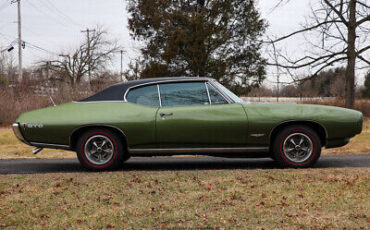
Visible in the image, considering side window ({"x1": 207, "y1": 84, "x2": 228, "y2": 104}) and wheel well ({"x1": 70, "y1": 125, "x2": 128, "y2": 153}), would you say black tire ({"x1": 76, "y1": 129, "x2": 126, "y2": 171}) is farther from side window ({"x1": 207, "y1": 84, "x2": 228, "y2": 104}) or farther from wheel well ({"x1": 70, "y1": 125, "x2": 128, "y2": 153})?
side window ({"x1": 207, "y1": 84, "x2": 228, "y2": 104})

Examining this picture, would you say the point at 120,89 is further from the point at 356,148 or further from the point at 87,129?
the point at 356,148

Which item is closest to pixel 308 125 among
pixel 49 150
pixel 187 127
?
pixel 187 127

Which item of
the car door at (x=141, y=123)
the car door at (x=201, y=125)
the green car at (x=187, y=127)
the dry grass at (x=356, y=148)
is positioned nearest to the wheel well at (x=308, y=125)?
the green car at (x=187, y=127)

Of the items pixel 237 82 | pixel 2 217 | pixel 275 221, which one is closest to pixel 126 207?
pixel 2 217

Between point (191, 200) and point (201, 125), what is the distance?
6.63 ft

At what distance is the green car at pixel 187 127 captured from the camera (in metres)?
6.12

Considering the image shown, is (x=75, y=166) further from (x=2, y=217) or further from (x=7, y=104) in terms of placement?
(x=7, y=104)

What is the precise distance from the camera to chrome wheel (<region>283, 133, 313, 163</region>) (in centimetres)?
615

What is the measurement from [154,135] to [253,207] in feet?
8.29

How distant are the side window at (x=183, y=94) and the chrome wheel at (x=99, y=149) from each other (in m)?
1.09

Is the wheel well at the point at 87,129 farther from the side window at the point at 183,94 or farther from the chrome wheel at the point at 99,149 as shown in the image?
the side window at the point at 183,94

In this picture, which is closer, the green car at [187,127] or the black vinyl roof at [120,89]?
the green car at [187,127]

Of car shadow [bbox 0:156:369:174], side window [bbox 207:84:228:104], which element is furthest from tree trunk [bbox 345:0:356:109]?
side window [bbox 207:84:228:104]

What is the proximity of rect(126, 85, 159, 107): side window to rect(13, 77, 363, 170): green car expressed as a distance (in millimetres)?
17
